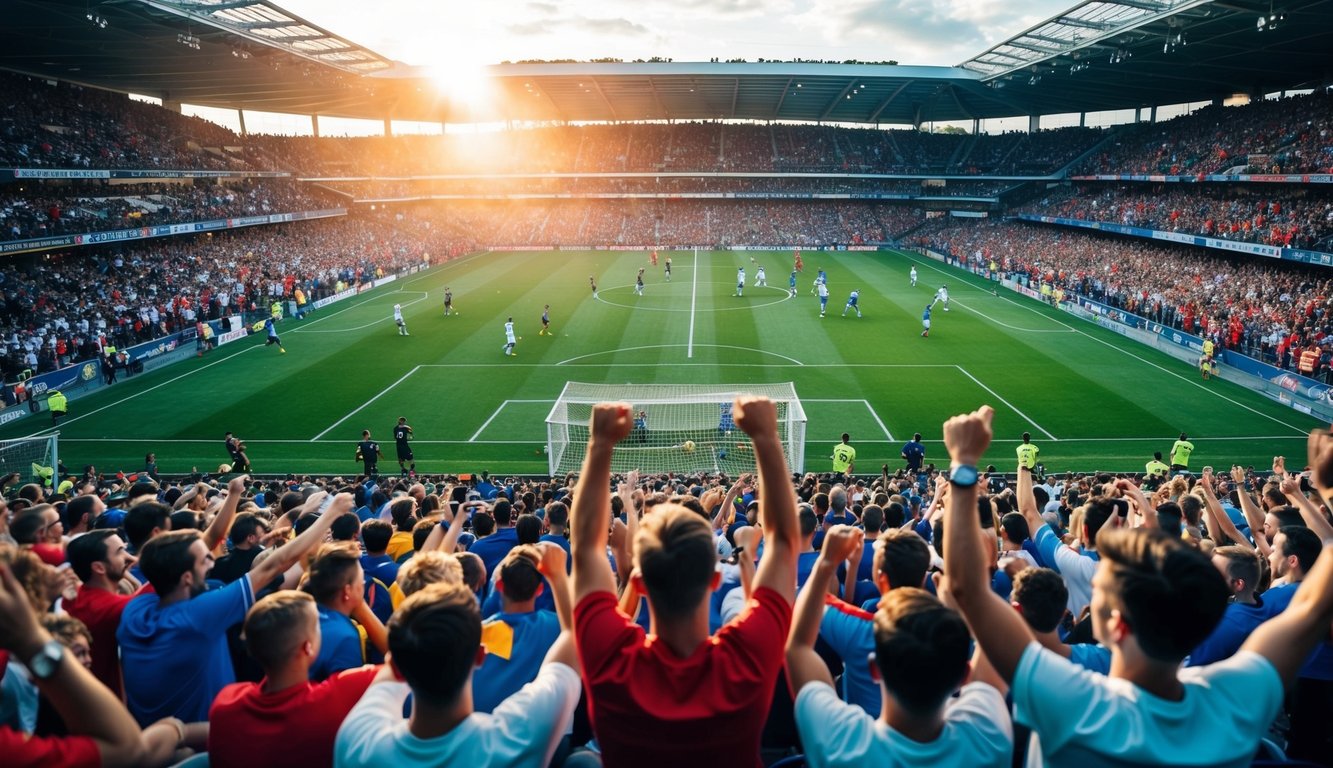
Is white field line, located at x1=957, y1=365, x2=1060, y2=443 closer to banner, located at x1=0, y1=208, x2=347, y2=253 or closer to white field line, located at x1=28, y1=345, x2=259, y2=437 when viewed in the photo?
white field line, located at x1=28, y1=345, x2=259, y2=437

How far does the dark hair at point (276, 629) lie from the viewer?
3143mm

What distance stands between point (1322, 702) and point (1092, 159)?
68178 millimetres

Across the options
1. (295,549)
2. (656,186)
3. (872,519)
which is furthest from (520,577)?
(656,186)

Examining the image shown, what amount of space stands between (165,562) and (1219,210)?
51.0 metres

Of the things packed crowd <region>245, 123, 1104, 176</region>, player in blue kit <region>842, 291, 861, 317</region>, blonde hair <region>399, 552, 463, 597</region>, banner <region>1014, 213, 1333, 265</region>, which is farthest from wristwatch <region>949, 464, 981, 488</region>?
packed crowd <region>245, 123, 1104, 176</region>

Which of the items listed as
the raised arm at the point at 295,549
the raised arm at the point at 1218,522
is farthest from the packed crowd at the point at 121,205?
the raised arm at the point at 1218,522

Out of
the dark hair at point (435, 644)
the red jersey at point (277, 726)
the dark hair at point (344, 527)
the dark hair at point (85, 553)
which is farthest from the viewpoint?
the dark hair at point (344, 527)

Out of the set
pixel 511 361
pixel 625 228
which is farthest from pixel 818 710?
pixel 625 228

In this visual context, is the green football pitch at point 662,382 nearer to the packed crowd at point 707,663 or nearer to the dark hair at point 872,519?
the dark hair at point 872,519

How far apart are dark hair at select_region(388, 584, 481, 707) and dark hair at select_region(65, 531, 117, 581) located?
10.7 ft

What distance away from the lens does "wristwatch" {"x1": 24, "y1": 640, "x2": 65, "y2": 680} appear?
253 cm

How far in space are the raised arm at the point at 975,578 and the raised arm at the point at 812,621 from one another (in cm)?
42

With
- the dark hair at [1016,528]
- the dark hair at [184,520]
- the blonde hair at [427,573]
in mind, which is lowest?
the dark hair at [184,520]

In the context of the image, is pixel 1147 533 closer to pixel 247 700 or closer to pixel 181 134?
pixel 247 700
